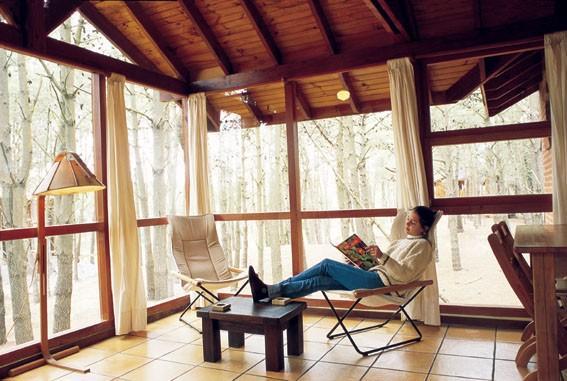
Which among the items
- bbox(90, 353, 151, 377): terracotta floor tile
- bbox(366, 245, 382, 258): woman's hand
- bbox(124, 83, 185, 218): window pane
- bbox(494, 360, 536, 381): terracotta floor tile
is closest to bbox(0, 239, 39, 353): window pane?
bbox(124, 83, 185, 218): window pane

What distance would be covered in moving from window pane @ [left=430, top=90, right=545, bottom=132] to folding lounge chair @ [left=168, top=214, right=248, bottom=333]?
89.9 inches

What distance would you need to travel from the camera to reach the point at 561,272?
2855 mm

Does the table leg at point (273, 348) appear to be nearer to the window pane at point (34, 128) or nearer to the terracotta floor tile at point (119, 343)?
the terracotta floor tile at point (119, 343)

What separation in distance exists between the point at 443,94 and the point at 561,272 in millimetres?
1760

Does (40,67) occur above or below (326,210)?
above

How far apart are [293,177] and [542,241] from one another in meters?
2.51

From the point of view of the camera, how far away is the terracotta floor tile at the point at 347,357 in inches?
114

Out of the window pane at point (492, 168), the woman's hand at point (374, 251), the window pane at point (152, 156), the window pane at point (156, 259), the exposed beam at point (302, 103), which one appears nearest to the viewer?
the woman's hand at point (374, 251)

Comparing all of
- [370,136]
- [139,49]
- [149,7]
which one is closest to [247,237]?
[370,136]

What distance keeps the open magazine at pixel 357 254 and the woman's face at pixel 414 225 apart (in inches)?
14.4

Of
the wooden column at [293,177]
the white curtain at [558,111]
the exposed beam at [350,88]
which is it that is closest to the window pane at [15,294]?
the wooden column at [293,177]

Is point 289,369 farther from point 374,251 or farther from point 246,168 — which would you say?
point 246,168

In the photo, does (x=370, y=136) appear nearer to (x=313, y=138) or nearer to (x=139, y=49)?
(x=313, y=138)

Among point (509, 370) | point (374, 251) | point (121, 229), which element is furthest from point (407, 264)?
point (121, 229)
